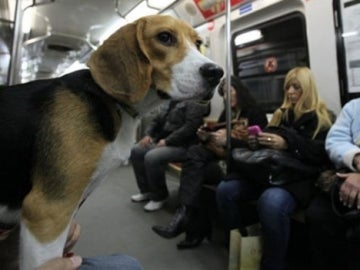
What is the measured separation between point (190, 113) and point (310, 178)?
1.60 m

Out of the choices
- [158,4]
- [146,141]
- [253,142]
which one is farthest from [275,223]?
[158,4]

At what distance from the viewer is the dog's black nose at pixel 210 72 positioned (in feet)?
3.27

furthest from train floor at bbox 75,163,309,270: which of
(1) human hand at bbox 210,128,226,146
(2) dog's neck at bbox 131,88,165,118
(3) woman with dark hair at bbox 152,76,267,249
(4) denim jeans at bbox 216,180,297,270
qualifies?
(2) dog's neck at bbox 131,88,165,118

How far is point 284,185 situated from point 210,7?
2594mm

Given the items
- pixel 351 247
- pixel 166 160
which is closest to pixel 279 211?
pixel 351 247

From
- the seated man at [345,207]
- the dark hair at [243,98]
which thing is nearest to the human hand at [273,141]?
the seated man at [345,207]

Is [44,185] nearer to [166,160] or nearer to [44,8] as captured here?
[166,160]

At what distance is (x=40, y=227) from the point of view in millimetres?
794

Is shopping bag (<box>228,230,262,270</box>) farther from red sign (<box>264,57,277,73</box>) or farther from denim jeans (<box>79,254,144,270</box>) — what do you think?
red sign (<box>264,57,277,73</box>)

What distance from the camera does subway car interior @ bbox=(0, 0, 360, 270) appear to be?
2569mm

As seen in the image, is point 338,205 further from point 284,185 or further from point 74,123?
point 74,123

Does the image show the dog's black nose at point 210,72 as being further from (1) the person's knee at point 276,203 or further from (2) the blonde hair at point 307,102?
(2) the blonde hair at point 307,102

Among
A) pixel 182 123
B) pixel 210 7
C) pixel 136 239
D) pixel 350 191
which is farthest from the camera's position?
pixel 210 7

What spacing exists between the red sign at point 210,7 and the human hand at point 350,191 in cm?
257
